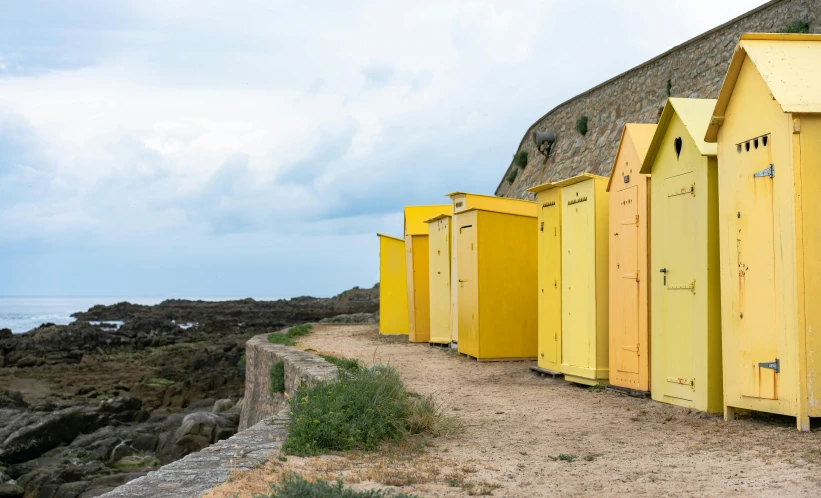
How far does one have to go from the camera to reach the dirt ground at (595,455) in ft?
14.6

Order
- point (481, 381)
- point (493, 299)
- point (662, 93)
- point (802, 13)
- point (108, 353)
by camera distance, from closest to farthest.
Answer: point (481, 381) < point (493, 299) < point (802, 13) < point (662, 93) < point (108, 353)

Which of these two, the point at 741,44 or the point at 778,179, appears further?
the point at 741,44

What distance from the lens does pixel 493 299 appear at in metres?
12.9

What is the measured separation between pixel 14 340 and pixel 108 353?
542 centimetres

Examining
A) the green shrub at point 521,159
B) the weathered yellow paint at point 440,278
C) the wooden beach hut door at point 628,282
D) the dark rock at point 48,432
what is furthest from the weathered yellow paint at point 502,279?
the green shrub at point 521,159

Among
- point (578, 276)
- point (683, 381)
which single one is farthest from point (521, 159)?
point (683, 381)

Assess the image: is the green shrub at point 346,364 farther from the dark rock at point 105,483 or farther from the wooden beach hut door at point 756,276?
the wooden beach hut door at point 756,276

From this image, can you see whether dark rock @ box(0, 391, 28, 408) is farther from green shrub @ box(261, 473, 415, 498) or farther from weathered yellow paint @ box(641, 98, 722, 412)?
green shrub @ box(261, 473, 415, 498)

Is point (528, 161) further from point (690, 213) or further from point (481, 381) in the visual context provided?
point (690, 213)

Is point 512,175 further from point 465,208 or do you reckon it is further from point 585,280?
point 585,280

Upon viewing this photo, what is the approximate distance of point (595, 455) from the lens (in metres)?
5.46

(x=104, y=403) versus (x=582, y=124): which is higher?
(x=582, y=124)

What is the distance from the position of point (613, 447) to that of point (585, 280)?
386 cm

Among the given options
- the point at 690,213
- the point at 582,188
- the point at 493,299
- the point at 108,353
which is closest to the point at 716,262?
the point at 690,213
